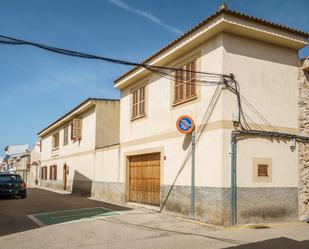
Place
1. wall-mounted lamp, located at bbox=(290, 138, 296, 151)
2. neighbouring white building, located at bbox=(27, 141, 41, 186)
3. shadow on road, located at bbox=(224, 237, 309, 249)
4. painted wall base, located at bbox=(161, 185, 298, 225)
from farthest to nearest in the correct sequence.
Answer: neighbouring white building, located at bbox=(27, 141, 41, 186) → wall-mounted lamp, located at bbox=(290, 138, 296, 151) → painted wall base, located at bbox=(161, 185, 298, 225) → shadow on road, located at bbox=(224, 237, 309, 249)

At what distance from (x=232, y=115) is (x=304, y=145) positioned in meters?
3.11

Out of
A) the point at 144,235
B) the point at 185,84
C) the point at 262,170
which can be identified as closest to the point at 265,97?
the point at 262,170

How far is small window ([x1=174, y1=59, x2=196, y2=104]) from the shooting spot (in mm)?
12344

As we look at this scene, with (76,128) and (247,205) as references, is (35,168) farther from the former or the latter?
(247,205)

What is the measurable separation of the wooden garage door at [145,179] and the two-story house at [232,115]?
24.9 inches

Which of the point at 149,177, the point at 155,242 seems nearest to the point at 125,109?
the point at 149,177

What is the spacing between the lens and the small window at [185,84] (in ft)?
40.5

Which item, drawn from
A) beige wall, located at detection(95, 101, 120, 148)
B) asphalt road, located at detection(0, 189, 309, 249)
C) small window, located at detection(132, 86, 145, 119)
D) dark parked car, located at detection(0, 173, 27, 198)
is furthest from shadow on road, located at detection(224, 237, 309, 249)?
dark parked car, located at detection(0, 173, 27, 198)

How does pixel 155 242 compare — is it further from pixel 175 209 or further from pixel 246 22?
pixel 246 22

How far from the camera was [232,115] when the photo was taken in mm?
11000

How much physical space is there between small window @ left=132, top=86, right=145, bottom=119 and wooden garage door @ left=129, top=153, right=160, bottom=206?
→ 1.86 m

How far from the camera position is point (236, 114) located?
36.0 ft

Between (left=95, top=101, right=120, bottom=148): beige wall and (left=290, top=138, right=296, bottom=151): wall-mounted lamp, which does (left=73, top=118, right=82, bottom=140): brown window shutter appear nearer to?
(left=95, top=101, right=120, bottom=148): beige wall

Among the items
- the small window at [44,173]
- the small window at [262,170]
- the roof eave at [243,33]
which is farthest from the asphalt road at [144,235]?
the small window at [44,173]
